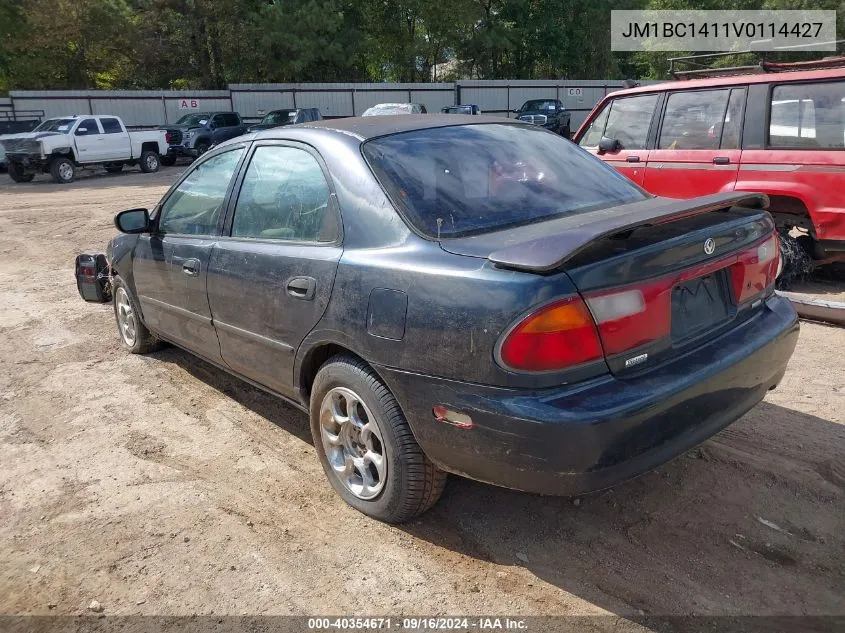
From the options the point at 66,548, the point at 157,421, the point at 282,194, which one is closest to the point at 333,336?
the point at 282,194

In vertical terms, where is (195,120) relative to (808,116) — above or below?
above

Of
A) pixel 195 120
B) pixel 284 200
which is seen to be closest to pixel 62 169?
pixel 195 120

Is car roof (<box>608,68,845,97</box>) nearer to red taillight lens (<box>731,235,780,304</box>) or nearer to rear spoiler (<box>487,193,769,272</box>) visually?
red taillight lens (<box>731,235,780,304</box>)

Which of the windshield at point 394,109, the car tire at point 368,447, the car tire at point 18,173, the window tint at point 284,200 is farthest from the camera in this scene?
the windshield at point 394,109

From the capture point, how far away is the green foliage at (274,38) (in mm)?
31891

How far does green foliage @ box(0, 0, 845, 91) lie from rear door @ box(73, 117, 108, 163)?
14.2 m

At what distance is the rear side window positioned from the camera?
709cm

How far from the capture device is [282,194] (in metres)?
3.47

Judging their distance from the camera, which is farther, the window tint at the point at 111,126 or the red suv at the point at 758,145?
the window tint at the point at 111,126

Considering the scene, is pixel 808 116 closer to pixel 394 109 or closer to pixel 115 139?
pixel 394 109

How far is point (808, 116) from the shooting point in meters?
5.93

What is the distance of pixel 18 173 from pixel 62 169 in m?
1.28

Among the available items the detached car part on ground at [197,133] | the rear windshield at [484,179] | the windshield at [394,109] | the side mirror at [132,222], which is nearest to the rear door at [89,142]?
the detached car part on ground at [197,133]

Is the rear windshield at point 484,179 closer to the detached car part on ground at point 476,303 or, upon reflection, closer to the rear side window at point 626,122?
the detached car part on ground at point 476,303
